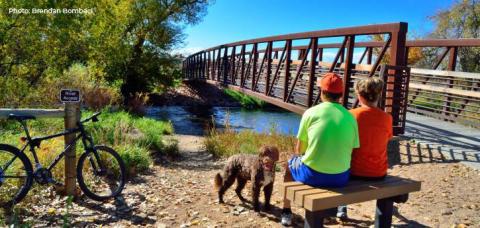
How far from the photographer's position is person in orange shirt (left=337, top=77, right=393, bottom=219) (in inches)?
171

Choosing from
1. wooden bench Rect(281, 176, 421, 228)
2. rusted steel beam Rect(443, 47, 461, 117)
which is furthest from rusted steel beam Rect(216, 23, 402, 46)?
wooden bench Rect(281, 176, 421, 228)

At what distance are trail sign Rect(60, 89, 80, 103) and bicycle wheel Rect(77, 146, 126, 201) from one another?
735mm

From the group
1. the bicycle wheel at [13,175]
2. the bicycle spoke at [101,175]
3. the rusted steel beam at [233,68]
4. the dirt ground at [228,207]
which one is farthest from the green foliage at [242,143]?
the rusted steel beam at [233,68]

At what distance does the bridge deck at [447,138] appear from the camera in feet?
24.9

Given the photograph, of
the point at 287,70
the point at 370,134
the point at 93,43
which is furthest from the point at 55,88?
the point at 370,134

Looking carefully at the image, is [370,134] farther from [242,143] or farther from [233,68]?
[233,68]

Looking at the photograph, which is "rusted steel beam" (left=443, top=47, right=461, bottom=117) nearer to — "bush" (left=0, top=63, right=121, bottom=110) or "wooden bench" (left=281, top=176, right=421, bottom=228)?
"wooden bench" (left=281, top=176, right=421, bottom=228)

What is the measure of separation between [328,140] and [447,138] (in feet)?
19.7

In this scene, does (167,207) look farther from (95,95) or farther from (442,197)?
(95,95)

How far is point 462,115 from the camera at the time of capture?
10453mm

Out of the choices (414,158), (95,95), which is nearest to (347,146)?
(414,158)

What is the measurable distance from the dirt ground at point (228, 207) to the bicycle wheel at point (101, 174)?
164mm

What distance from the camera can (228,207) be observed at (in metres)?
5.91

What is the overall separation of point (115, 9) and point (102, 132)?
10022 millimetres
